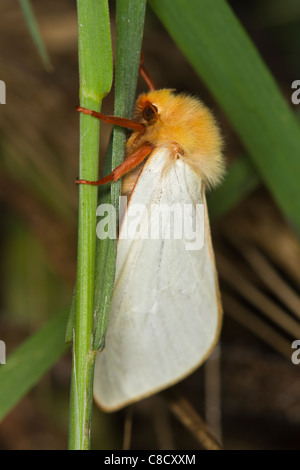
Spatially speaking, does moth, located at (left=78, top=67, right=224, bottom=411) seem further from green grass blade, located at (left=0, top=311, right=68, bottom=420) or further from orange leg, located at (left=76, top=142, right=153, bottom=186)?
green grass blade, located at (left=0, top=311, right=68, bottom=420)

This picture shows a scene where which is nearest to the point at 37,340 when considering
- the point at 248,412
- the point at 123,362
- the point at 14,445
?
the point at 123,362

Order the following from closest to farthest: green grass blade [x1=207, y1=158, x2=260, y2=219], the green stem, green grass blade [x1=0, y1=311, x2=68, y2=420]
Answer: the green stem, green grass blade [x1=0, y1=311, x2=68, y2=420], green grass blade [x1=207, y1=158, x2=260, y2=219]

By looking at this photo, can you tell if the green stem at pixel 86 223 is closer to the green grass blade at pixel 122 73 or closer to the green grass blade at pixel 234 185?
the green grass blade at pixel 122 73

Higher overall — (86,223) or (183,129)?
(183,129)

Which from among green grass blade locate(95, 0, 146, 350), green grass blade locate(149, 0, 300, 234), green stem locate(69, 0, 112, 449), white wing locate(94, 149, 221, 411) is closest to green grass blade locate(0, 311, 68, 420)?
white wing locate(94, 149, 221, 411)

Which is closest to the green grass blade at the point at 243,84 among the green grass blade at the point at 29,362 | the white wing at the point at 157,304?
the white wing at the point at 157,304

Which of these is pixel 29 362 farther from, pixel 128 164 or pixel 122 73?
pixel 122 73

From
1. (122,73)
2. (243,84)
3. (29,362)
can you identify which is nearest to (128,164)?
(122,73)
